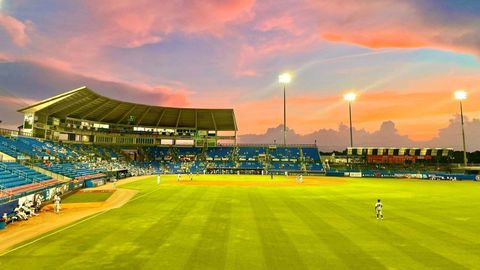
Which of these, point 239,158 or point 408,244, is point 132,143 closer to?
point 239,158

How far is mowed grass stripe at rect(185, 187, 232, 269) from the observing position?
1265 centimetres

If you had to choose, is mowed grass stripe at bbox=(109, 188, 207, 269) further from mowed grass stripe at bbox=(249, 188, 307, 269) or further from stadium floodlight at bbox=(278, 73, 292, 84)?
stadium floodlight at bbox=(278, 73, 292, 84)

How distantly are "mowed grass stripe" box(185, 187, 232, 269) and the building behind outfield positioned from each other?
50.7 metres

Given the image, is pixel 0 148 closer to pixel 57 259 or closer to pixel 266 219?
pixel 57 259

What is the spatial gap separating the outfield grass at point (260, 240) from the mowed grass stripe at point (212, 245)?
0.05m

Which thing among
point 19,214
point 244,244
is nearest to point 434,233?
point 244,244

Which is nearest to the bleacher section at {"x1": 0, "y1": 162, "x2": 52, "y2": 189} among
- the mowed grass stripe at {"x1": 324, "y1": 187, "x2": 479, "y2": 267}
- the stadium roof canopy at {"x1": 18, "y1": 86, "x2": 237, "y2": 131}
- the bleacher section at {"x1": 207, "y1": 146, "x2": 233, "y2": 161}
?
the stadium roof canopy at {"x1": 18, "y1": 86, "x2": 237, "y2": 131}

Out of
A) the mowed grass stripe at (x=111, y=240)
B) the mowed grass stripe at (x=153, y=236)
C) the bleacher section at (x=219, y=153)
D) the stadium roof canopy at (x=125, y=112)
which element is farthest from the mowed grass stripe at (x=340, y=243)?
the bleacher section at (x=219, y=153)

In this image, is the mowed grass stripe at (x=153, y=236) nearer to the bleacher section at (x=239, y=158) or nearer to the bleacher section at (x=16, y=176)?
the bleacher section at (x=16, y=176)

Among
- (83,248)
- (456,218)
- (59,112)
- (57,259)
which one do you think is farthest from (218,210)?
(59,112)

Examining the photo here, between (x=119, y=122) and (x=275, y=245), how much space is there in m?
85.6

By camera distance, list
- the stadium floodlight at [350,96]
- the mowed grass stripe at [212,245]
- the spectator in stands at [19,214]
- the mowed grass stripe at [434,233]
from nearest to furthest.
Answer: the mowed grass stripe at [212,245], the mowed grass stripe at [434,233], the spectator in stands at [19,214], the stadium floodlight at [350,96]

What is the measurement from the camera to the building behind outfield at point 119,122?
200 feet

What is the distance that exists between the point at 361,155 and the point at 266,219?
84.5 metres
